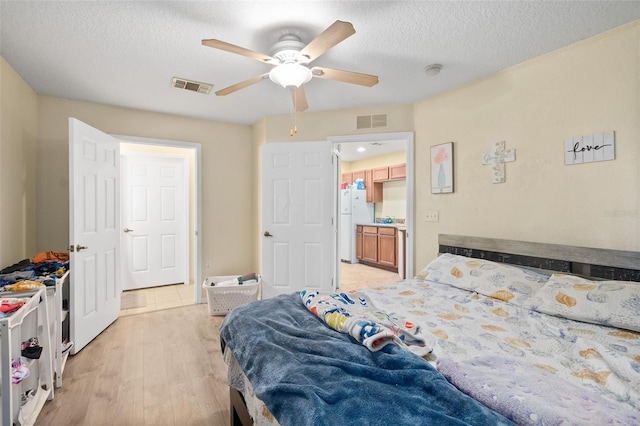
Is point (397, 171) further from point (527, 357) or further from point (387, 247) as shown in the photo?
point (527, 357)

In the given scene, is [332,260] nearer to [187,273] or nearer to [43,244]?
[187,273]

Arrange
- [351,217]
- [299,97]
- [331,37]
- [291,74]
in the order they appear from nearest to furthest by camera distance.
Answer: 1. [331,37]
2. [291,74]
3. [299,97]
4. [351,217]

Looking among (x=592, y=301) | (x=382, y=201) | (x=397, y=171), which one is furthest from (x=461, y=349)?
(x=382, y=201)

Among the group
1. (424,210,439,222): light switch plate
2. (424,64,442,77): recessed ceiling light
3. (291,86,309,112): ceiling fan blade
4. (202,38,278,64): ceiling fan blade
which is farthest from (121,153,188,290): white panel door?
(424,64,442,77): recessed ceiling light

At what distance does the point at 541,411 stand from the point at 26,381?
8.67 ft

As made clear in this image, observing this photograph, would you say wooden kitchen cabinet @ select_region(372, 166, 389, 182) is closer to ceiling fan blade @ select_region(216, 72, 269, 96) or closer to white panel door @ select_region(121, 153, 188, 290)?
white panel door @ select_region(121, 153, 188, 290)

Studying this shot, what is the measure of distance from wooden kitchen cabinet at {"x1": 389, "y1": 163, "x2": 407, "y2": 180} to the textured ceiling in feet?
9.45

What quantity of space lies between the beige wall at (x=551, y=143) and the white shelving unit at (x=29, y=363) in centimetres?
320

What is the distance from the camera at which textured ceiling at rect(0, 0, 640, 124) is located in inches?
69.8

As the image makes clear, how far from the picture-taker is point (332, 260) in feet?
11.8

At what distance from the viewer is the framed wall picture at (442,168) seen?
3.02 m

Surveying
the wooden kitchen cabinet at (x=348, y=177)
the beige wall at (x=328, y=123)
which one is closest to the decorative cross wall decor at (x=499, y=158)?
the beige wall at (x=328, y=123)

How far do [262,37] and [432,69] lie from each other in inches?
55.2

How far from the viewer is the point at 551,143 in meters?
2.30
